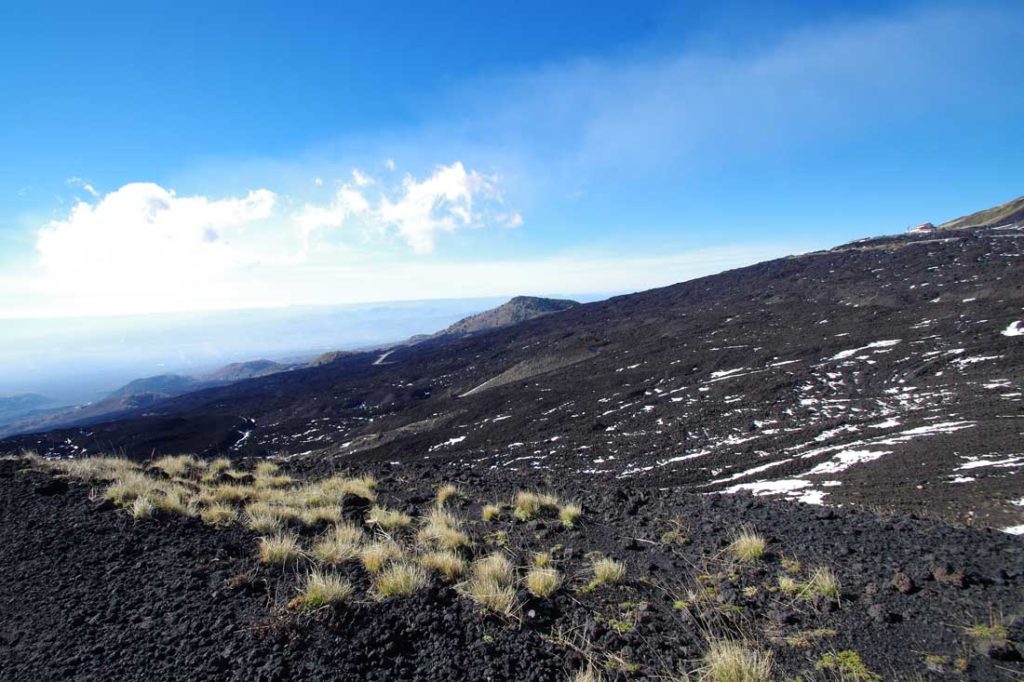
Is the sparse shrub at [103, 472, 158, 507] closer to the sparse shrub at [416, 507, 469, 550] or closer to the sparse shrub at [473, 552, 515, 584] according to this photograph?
the sparse shrub at [416, 507, 469, 550]

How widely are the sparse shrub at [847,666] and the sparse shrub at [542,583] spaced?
198 centimetres

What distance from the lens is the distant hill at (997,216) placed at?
60.1 m

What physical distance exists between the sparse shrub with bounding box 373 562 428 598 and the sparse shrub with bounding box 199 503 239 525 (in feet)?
10.1

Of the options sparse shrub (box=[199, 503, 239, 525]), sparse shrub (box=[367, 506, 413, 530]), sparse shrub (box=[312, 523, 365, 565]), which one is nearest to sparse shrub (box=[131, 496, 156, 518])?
sparse shrub (box=[199, 503, 239, 525])

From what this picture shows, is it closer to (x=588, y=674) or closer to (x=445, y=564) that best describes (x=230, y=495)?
(x=445, y=564)

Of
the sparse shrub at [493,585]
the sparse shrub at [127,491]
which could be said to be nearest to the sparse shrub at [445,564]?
the sparse shrub at [493,585]

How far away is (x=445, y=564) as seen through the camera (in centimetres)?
457

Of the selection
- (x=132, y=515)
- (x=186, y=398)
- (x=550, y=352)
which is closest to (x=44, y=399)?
(x=186, y=398)

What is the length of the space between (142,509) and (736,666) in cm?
666

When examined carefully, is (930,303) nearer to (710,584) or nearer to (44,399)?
(710,584)

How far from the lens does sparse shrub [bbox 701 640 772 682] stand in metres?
2.90

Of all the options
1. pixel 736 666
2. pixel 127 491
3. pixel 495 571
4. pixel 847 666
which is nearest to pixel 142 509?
pixel 127 491

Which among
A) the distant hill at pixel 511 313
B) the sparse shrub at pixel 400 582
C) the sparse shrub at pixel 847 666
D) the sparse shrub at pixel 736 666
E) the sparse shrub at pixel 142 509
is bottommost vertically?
the sparse shrub at pixel 847 666

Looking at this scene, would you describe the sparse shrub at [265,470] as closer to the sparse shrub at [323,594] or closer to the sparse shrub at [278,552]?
the sparse shrub at [278,552]
